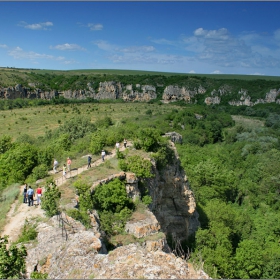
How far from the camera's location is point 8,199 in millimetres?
18672

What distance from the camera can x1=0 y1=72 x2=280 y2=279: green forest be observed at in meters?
21.9

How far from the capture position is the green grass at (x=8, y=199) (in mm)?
15969

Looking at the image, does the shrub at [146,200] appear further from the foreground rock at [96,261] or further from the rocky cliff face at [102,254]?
the foreground rock at [96,261]

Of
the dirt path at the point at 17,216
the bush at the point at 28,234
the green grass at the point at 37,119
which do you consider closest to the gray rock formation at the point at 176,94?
the green grass at the point at 37,119

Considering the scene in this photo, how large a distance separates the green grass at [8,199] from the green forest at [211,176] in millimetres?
870

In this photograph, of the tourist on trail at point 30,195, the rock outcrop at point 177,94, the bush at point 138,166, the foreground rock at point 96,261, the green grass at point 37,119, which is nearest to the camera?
the foreground rock at point 96,261

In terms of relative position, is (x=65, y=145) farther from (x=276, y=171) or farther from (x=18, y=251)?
(x=276, y=171)

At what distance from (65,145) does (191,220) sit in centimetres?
1470

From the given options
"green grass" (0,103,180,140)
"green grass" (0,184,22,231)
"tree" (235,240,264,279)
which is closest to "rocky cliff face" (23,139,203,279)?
"green grass" (0,184,22,231)

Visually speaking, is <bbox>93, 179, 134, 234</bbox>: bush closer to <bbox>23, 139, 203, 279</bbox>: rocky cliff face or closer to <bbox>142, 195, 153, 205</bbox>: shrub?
<bbox>23, 139, 203, 279</bbox>: rocky cliff face

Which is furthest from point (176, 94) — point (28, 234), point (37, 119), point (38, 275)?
point (38, 275)

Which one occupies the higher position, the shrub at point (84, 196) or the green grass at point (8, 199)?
the shrub at point (84, 196)

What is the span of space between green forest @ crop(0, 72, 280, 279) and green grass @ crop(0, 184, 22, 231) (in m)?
0.87

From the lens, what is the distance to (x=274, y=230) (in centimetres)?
3366
